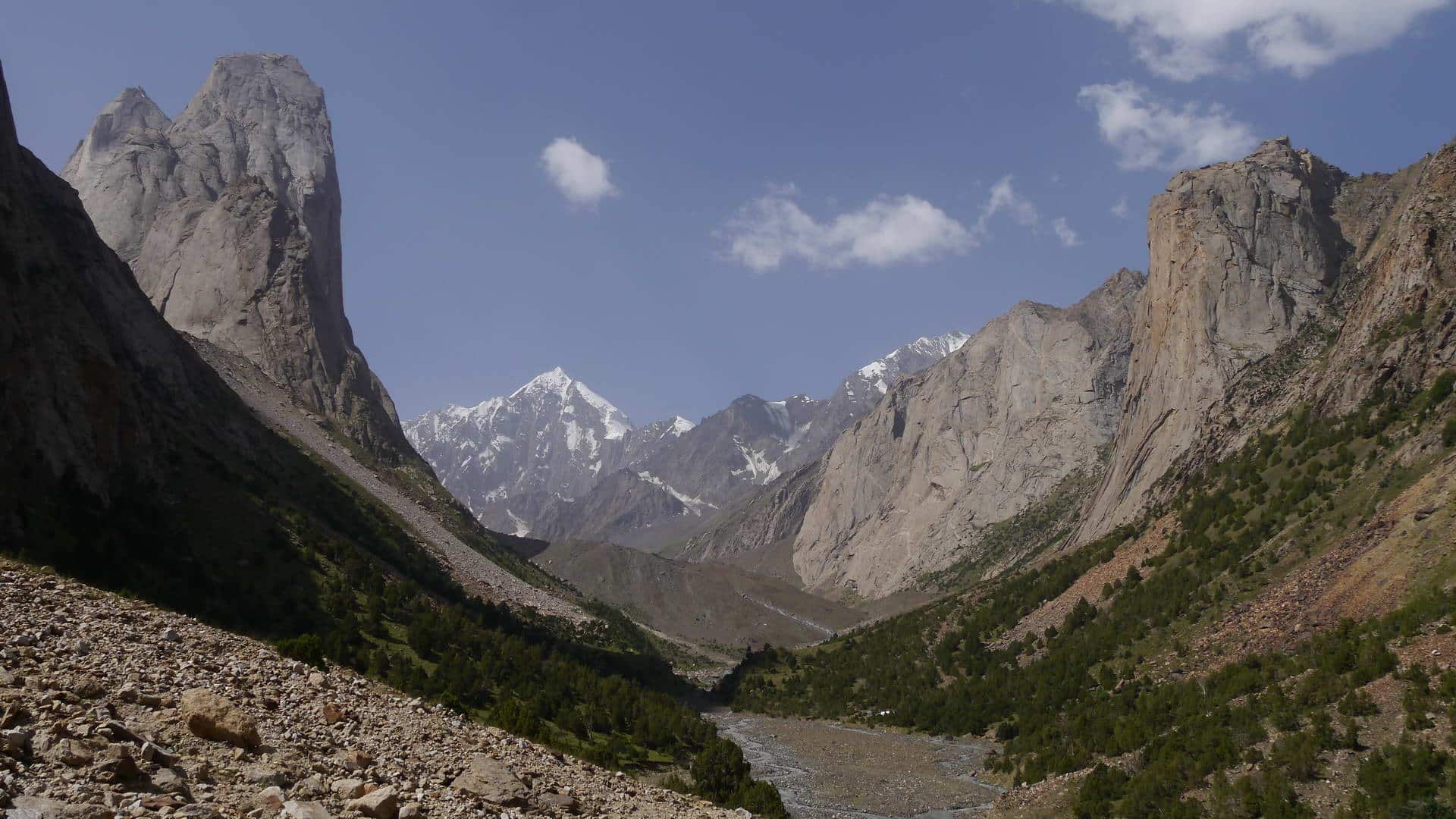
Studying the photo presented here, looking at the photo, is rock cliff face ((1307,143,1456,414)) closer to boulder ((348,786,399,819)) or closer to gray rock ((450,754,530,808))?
gray rock ((450,754,530,808))

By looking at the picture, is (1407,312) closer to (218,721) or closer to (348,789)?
(348,789)

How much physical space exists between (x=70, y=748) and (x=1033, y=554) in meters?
138

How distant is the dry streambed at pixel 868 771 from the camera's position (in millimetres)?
40094

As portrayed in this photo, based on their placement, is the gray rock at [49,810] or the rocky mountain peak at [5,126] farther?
the rocky mountain peak at [5,126]

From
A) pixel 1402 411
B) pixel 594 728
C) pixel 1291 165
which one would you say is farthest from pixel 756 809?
pixel 1291 165

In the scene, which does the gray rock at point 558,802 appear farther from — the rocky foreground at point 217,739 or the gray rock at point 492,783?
the gray rock at point 492,783

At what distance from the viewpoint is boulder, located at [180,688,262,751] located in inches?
555

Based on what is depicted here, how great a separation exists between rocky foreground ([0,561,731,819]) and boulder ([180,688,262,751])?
0.08ft

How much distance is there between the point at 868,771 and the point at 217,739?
42.5 meters

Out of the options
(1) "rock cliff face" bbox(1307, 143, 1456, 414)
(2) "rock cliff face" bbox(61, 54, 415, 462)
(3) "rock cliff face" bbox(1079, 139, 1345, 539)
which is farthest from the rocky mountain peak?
(3) "rock cliff face" bbox(1079, 139, 1345, 539)

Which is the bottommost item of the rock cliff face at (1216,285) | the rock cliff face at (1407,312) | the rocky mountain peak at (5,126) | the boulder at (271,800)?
the boulder at (271,800)

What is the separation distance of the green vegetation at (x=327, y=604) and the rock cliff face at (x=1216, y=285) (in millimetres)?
71989

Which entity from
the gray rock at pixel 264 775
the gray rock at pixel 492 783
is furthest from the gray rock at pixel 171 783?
the gray rock at pixel 492 783

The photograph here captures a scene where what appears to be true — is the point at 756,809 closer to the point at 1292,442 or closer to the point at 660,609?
the point at 1292,442
